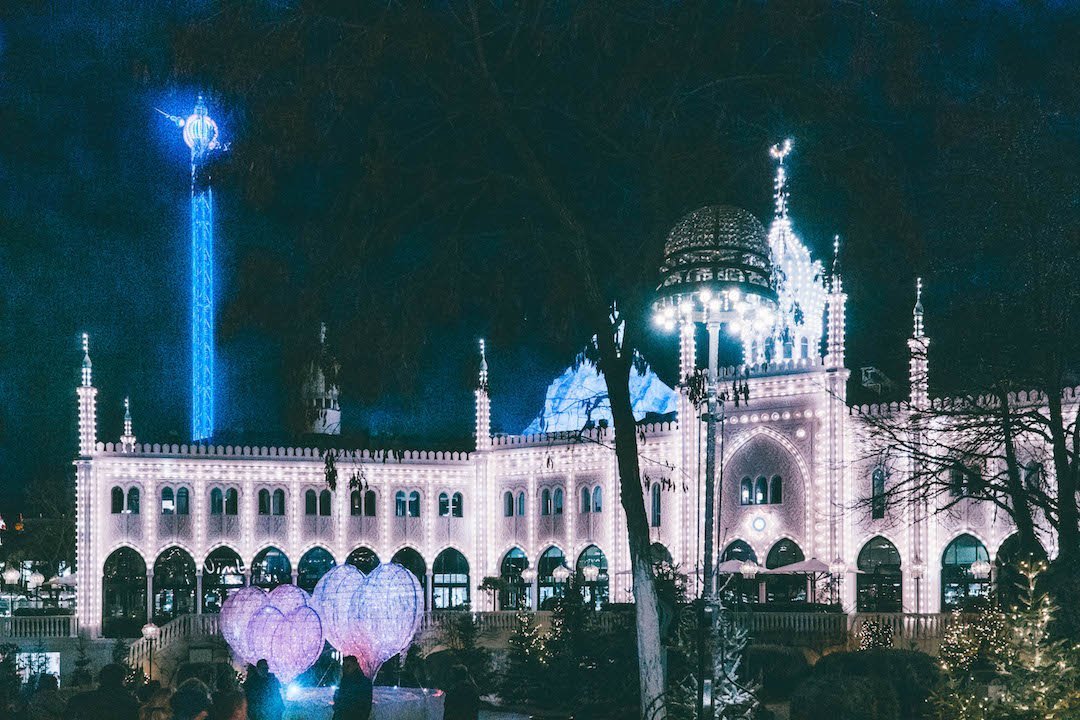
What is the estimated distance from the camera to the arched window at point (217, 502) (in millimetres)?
47156

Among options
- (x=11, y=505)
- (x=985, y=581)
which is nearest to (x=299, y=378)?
(x=985, y=581)

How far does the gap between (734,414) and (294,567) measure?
17011 millimetres

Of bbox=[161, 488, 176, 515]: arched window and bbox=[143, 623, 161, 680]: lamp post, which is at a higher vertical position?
bbox=[161, 488, 176, 515]: arched window

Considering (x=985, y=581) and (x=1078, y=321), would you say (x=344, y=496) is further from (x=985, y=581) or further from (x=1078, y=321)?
(x=1078, y=321)

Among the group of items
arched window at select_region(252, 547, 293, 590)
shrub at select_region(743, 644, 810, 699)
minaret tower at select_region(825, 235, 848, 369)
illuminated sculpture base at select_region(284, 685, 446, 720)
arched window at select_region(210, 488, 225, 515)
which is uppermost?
minaret tower at select_region(825, 235, 848, 369)

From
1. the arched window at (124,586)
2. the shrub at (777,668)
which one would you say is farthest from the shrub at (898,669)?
the arched window at (124,586)

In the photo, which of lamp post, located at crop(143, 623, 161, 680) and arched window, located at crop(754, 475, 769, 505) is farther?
arched window, located at crop(754, 475, 769, 505)

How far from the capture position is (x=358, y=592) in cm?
2295

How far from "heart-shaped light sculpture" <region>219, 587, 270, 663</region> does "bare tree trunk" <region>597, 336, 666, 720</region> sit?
11678mm

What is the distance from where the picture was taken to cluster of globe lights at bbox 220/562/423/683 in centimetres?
2252

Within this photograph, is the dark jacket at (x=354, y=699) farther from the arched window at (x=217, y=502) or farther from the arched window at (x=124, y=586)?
the arched window at (x=217, y=502)

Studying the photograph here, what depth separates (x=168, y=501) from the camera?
4672cm

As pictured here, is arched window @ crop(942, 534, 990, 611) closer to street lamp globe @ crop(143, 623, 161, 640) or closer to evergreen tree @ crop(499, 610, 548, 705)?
evergreen tree @ crop(499, 610, 548, 705)

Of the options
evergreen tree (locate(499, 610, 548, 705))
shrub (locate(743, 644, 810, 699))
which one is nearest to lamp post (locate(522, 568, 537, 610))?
evergreen tree (locate(499, 610, 548, 705))
